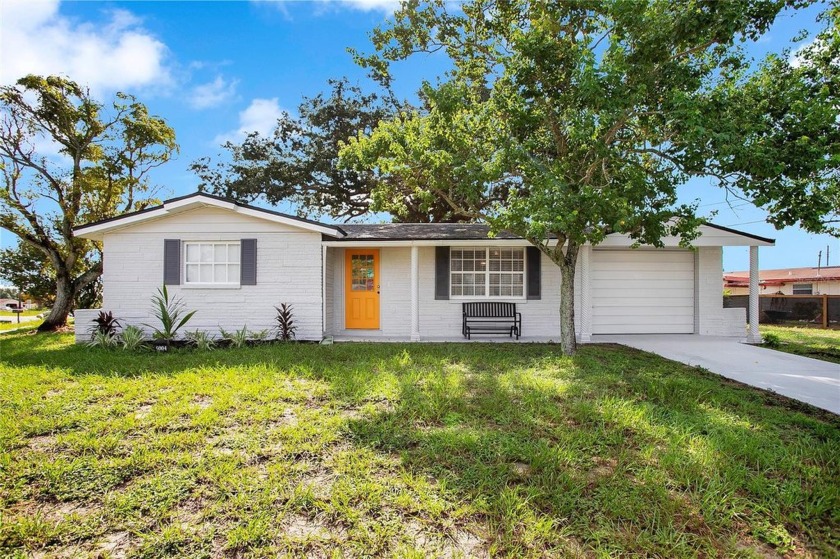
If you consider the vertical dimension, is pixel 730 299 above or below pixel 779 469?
above

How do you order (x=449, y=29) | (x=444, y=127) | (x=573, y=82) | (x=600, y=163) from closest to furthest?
(x=573, y=82) → (x=600, y=163) → (x=444, y=127) → (x=449, y=29)

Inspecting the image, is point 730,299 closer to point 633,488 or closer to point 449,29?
point 449,29

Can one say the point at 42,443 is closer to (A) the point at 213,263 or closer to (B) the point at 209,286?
(B) the point at 209,286

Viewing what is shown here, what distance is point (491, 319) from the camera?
9.92m

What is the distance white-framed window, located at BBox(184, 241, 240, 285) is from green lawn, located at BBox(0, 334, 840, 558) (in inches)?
169

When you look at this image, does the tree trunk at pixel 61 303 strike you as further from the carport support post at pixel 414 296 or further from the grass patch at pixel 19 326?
the carport support post at pixel 414 296

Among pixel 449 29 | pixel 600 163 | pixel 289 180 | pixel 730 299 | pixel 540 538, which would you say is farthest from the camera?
pixel 289 180

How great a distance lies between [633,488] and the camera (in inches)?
115

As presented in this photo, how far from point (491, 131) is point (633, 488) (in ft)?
21.0

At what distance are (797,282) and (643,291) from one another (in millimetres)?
20189

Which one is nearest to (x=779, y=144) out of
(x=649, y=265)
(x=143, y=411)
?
(x=649, y=265)

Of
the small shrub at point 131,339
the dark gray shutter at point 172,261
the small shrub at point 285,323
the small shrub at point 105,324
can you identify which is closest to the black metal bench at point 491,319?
the small shrub at point 285,323

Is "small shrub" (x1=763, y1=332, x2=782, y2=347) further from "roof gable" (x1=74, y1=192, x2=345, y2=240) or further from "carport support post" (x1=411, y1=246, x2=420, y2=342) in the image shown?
"roof gable" (x1=74, y1=192, x2=345, y2=240)

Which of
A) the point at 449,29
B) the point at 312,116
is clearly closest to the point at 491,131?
→ the point at 449,29
